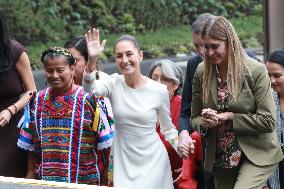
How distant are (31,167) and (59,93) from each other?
647 mm

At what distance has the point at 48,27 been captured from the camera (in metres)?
19.3

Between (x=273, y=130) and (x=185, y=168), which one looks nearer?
(x=273, y=130)

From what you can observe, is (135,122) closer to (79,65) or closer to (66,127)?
(66,127)

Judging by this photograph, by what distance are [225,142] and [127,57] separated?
1.00 m

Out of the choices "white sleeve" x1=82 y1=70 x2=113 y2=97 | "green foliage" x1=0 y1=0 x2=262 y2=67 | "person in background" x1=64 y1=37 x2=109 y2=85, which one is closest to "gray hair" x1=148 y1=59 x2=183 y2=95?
"person in background" x1=64 y1=37 x2=109 y2=85

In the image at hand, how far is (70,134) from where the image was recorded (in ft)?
18.0

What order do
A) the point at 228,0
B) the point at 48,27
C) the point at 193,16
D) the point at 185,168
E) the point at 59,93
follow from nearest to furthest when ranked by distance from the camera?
the point at 59,93 → the point at 185,168 → the point at 48,27 → the point at 193,16 → the point at 228,0

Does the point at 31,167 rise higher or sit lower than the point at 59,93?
lower

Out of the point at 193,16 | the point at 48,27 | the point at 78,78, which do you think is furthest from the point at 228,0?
the point at 78,78

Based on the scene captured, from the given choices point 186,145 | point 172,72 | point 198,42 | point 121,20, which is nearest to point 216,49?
point 186,145

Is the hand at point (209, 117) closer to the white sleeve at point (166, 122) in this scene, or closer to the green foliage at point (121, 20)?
the white sleeve at point (166, 122)

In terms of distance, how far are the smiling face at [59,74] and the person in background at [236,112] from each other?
100cm

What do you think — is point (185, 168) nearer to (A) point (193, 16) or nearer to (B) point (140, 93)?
(B) point (140, 93)

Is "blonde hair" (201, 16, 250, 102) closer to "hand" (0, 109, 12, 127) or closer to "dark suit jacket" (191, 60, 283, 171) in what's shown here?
"dark suit jacket" (191, 60, 283, 171)
